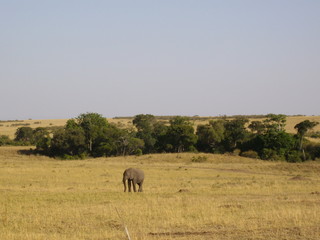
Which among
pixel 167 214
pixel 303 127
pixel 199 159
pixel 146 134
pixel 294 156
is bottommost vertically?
pixel 294 156

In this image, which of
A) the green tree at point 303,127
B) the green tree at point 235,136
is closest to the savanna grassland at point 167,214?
the green tree at point 303,127

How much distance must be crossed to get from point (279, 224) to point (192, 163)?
43049mm

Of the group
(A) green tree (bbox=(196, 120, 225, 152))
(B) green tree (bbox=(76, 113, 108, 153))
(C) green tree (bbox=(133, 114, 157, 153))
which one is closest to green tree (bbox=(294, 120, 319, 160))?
(A) green tree (bbox=(196, 120, 225, 152))

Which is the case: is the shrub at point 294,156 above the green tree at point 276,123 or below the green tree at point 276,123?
below

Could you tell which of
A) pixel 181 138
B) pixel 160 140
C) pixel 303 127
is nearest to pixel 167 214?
pixel 303 127

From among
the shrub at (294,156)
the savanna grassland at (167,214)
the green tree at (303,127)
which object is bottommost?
the shrub at (294,156)

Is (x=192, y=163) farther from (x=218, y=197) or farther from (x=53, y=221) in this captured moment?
(x=53, y=221)

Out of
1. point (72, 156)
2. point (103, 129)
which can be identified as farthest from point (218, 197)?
point (103, 129)

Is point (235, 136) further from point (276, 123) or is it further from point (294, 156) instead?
point (294, 156)

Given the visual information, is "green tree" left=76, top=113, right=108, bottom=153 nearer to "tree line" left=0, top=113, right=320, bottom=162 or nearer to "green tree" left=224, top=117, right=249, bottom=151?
"tree line" left=0, top=113, right=320, bottom=162

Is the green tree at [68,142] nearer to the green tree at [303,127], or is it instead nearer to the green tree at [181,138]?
the green tree at [181,138]

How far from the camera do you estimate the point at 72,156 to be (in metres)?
69.4

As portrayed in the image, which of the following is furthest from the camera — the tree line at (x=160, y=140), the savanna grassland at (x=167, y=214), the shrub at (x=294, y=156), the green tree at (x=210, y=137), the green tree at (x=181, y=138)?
the green tree at (x=210, y=137)

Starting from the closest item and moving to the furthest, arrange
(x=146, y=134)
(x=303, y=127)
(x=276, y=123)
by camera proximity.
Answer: (x=303, y=127) → (x=276, y=123) → (x=146, y=134)
